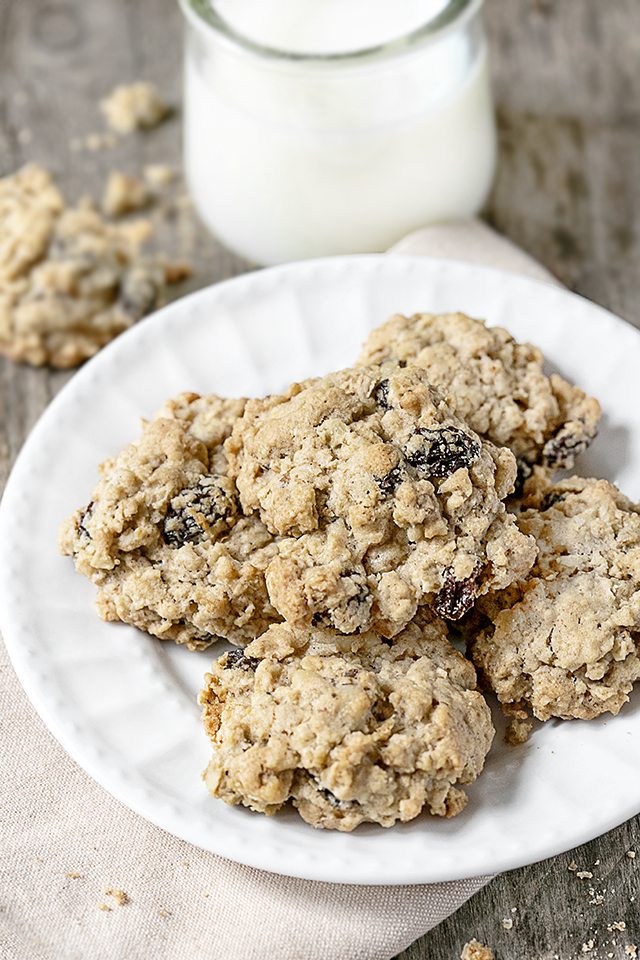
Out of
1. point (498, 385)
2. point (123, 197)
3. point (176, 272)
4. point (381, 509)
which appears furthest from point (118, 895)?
point (123, 197)

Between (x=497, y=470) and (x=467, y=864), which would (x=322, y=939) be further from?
(x=497, y=470)

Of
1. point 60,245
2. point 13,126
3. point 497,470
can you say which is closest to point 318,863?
point 497,470

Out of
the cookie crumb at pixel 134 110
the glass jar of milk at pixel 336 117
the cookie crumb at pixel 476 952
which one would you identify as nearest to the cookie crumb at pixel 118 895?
the cookie crumb at pixel 476 952

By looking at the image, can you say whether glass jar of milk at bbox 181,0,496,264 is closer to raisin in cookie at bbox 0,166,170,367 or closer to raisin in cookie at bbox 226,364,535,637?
raisin in cookie at bbox 0,166,170,367

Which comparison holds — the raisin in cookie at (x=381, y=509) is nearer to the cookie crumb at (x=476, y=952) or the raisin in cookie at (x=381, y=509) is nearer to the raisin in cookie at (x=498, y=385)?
the raisin in cookie at (x=498, y=385)

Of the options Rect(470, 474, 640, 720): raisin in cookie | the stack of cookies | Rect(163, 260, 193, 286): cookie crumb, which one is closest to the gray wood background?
Rect(163, 260, 193, 286): cookie crumb

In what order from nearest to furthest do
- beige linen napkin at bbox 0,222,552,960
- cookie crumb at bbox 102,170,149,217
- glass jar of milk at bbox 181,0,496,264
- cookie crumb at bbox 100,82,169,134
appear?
beige linen napkin at bbox 0,222,552,960 < glass jar of milk at bbox 181,0,496,264 < cookie crumb at bbox 102,170,149,217 < cookie crumb at bbox 100,82,169,134
